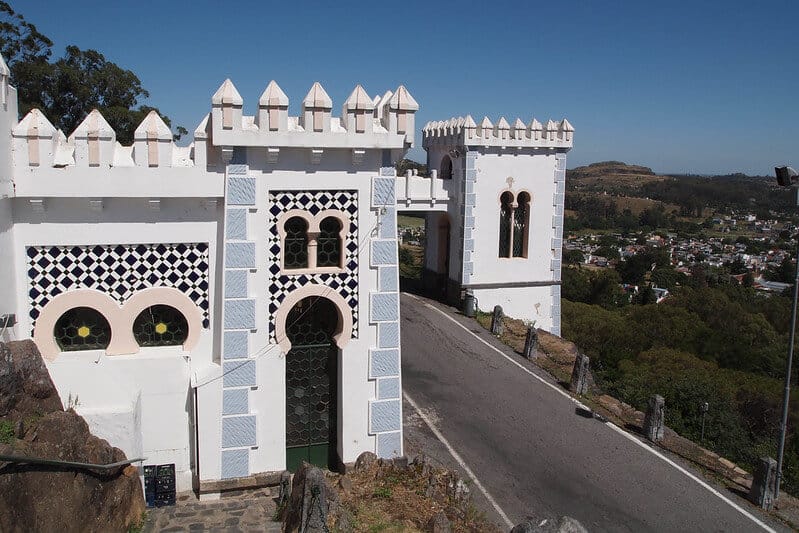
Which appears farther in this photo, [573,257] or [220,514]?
[573,257]

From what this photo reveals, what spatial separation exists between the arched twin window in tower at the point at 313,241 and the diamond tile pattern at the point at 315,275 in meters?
0.09

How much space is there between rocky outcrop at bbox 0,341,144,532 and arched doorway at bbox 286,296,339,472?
203 centimetres

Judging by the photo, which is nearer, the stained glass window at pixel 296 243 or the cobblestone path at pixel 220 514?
the cobblestone path at pixel 220 514

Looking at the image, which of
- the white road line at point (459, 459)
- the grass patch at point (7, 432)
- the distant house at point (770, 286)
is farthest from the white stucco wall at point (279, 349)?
the distant house at point (770, 286)

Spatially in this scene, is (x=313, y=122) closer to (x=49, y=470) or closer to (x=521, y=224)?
(x=49, y=470)

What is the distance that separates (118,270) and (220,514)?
321 cm

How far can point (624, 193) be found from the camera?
110m

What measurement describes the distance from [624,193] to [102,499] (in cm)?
11188

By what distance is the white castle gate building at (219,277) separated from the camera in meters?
7.59

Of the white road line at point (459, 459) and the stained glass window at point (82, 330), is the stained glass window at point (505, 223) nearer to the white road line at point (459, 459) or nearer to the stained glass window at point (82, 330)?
the white road line at point (459, 459)

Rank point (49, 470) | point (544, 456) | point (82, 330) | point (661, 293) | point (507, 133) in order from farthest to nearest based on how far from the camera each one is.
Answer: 1. point (661, 293)
2. point (507, 133)
3. point (544, 456)
4. point (82, 330)
5. point (49, 470)

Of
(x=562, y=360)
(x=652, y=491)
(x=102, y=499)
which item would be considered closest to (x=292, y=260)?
(x=102, y=499)

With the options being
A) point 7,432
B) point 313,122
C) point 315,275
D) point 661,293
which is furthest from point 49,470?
point 661,293

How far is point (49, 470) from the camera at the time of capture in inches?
252
